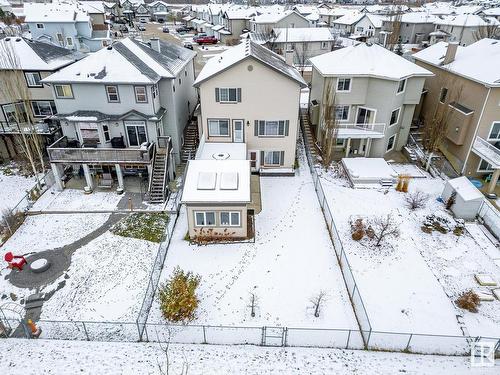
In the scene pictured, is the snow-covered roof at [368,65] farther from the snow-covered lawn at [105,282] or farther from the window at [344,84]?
the snow-covered lawn at [105,282]

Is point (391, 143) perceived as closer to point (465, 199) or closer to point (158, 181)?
point (465, 199)

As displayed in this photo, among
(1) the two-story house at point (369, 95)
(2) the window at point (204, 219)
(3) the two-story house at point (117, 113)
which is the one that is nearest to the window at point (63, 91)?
(3) the two-story house at point (117, 113)

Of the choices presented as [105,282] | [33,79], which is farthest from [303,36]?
[105,282]

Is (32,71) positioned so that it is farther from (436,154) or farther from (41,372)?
(436,154)

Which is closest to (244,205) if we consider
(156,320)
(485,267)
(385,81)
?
(156,320)

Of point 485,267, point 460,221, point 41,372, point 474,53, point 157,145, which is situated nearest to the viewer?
point 41,372

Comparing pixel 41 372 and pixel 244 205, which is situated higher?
pixel 244 205
